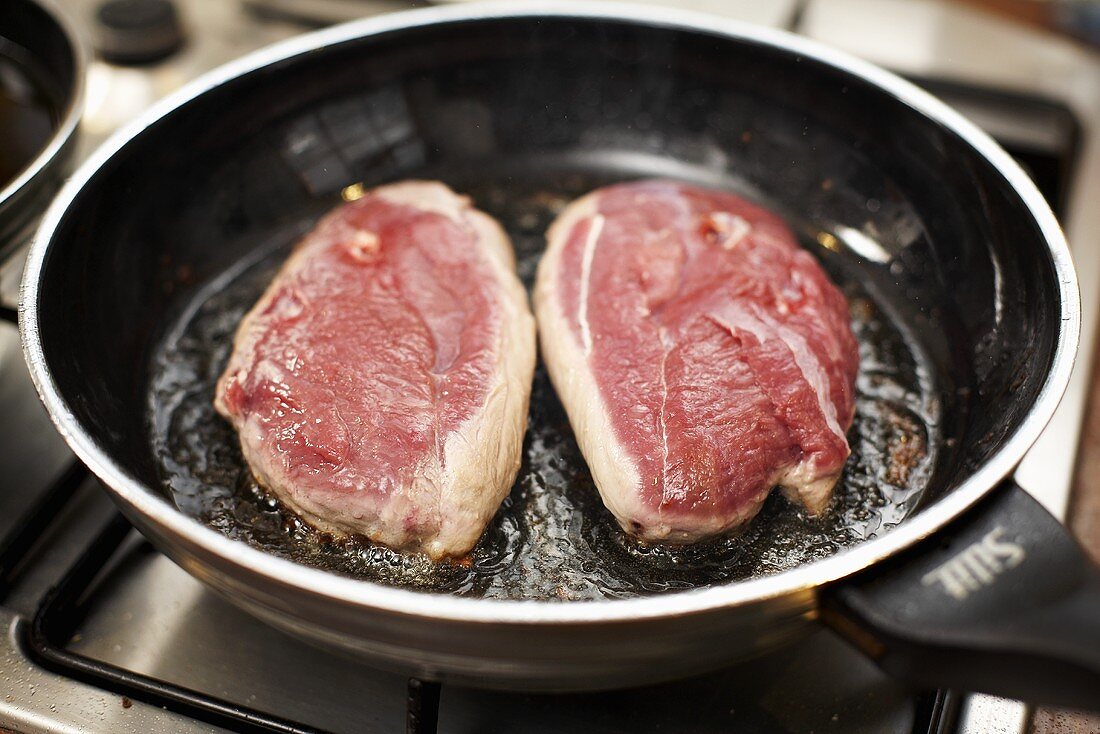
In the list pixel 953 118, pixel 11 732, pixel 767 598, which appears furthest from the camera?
pixel 953 118

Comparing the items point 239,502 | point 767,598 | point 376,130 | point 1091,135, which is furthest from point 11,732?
point 1091,135

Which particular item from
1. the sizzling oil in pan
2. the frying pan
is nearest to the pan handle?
the frying pan

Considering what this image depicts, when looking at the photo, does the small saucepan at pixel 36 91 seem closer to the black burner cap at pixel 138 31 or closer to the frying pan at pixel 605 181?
the frying pan at pixel 605 181

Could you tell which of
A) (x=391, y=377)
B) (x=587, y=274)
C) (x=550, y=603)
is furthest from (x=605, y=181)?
(x=550, y=603)

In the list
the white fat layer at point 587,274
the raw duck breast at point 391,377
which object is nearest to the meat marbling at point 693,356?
the white fat layer at point 587,274

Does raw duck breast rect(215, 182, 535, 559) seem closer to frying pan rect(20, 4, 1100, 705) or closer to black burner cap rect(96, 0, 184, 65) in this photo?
frying pan rect(20, 4, 1100, 705)

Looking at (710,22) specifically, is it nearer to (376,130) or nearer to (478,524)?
(376,130)
